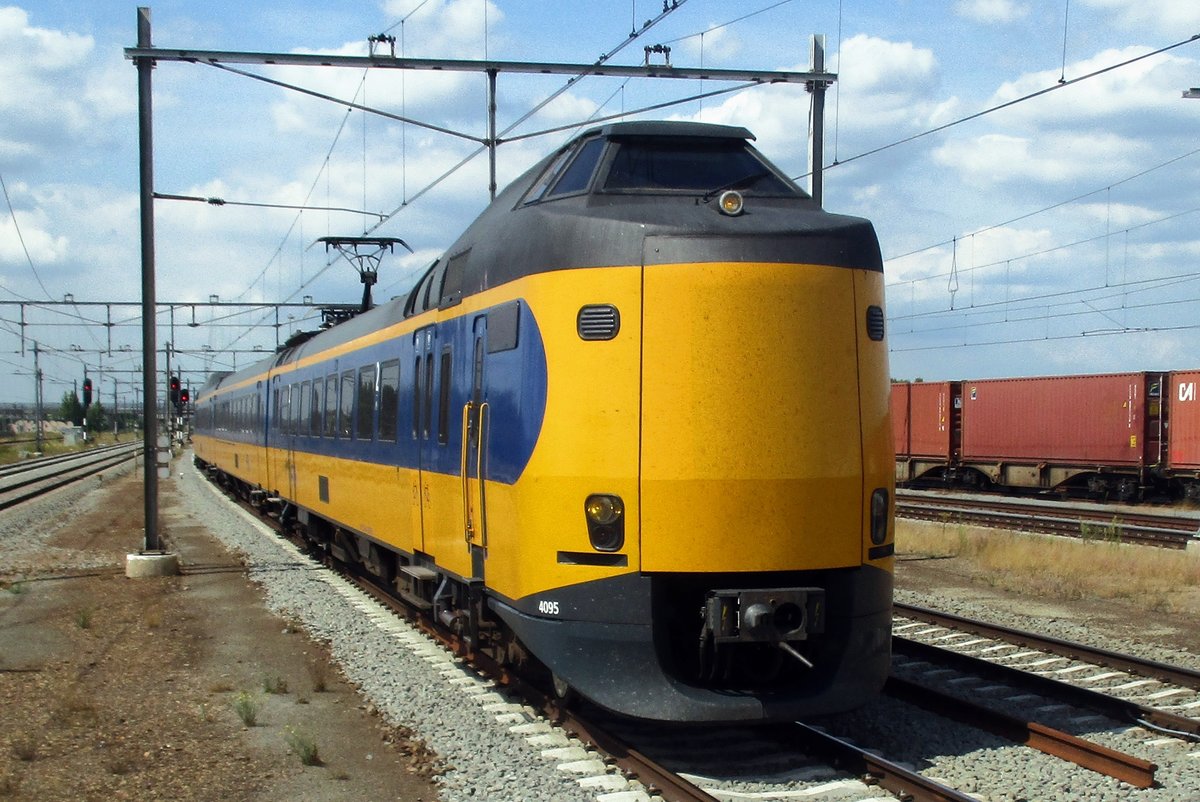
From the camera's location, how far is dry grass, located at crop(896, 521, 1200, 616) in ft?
42.3

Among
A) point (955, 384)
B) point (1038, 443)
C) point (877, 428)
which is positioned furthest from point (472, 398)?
point (955, 384)

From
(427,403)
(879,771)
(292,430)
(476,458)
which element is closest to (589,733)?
(879,771)

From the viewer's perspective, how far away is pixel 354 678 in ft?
29.5

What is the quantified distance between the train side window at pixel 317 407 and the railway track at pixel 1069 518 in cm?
1149

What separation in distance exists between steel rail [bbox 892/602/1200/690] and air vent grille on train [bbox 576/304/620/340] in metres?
5.15

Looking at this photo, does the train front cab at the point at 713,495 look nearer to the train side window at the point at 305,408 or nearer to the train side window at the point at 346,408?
the train side window at the point at 346,408

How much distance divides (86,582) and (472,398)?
9.48 m

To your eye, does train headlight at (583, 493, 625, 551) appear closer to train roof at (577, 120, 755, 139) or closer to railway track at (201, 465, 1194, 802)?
railway track at (201, 465, 1194, 802)

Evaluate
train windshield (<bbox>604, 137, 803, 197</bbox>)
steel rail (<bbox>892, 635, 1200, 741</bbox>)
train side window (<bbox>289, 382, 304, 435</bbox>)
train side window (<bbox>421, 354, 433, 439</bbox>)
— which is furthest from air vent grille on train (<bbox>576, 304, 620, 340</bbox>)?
train side window (<bbox>289, 382, 304, 435</bbox>)

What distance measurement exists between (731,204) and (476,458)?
2342 mm

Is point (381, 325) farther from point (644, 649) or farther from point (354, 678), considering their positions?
point (644, 649)

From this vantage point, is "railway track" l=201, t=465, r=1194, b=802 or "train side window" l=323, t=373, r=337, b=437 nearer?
"railway track" l=201, t=465, r=1194, b=802

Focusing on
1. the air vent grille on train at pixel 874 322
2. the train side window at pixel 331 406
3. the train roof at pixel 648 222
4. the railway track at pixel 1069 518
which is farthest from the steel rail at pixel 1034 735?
the railway track at pixel 1069 518

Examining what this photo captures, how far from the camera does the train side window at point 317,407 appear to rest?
48.5ft
